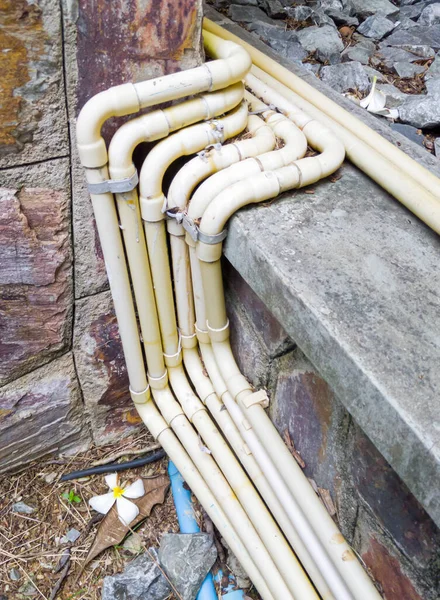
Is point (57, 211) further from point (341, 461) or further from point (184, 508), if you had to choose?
point (184, 508)

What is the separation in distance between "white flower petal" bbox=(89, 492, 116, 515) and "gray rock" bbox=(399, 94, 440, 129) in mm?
1400

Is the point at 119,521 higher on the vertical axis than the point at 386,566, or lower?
lower

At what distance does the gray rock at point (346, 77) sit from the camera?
5.09ft

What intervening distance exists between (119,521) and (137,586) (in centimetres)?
20

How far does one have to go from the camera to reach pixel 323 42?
5.70 feet

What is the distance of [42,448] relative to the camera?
167 centimetres

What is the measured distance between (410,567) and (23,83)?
3.58 ft

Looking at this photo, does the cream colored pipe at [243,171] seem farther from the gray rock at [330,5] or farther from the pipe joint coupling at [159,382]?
the gray rock at [330,5]

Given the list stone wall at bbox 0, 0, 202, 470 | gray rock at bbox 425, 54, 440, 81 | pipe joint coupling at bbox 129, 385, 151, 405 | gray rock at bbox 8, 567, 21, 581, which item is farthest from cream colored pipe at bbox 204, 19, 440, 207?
gray rock at bbox 8, 567, 21, 581

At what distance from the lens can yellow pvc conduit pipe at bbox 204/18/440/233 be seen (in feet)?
3.21

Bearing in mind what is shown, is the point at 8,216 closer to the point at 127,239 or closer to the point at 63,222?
the point at 63,222

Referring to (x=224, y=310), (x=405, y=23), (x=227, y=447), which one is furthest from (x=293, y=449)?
(x=405, y=23)

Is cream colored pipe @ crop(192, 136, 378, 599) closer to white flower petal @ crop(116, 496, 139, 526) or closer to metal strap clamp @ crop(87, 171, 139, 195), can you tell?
metal strap clamp @ crop(87, 171, 139, 195)

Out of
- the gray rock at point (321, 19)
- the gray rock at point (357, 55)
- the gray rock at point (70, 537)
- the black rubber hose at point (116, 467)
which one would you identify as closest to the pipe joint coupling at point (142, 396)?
the black rubber hose at point (116, 467)
